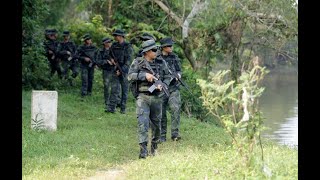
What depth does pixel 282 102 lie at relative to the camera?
1250 inches

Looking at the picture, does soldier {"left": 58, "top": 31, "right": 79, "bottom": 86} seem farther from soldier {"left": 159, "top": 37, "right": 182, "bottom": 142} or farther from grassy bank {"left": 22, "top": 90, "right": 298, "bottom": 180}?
soldier {"left": 159, "top": 37, "right": 182, "bottom": 142}

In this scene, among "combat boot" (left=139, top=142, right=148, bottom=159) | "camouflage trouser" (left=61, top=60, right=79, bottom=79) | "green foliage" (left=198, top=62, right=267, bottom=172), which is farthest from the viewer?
"camouflage trouser" (left=61, top=60, right=79, bottom=79)

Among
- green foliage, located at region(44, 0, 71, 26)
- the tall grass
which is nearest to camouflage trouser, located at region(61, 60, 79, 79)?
the tall grass

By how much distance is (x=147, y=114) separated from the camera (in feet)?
32.9

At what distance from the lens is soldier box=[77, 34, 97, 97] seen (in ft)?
59.7

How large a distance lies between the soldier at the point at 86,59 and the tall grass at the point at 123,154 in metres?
2.82

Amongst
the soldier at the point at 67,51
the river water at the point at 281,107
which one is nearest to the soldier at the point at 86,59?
the soldier at the point at 67,51

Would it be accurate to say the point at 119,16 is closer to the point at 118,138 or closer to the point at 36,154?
the point at 118,138

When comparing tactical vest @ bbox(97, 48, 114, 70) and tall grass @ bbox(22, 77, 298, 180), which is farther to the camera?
tactical vest @ bbox(97, 48, 114, 70)

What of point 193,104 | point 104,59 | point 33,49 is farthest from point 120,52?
point 33,49
